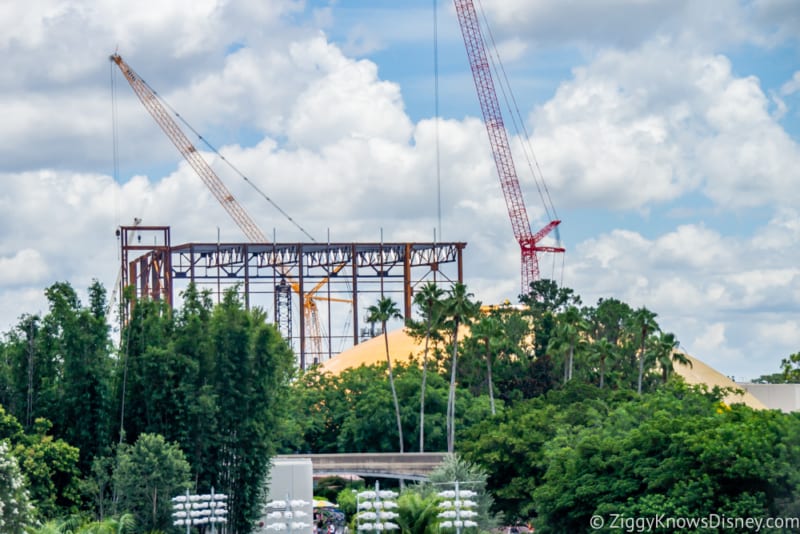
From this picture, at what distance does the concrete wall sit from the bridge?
50293mm

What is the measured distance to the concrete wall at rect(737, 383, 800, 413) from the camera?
131375 mm

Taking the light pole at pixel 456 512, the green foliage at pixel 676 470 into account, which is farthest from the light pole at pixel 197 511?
the green foliage at pixel 676 470

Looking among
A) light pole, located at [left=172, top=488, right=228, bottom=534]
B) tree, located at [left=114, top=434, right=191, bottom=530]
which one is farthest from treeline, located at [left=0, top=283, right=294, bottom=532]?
light pole, located at [left=172, top=488, right=228, bottom=534]

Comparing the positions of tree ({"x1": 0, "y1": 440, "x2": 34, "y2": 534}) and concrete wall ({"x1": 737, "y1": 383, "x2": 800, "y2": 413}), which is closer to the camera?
tree ({"x1": 0, "y1": 440, "x2": 34, "y2": 534})

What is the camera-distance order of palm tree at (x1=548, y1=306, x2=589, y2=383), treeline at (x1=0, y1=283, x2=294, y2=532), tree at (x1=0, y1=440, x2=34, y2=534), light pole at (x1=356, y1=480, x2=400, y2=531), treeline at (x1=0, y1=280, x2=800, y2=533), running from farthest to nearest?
palm tree at (x1=548, y1=306, x2=589, y2=383) → treeline at (x1=0, y1=283, x2=294, y2=532) → treeline at (x1=0, y1=280, x2=800, y2=533) → light pole at (x1=356, y1=480, x2=400, y2=531) → tree at (x1=0, y1=440, x2=34, y2=534)

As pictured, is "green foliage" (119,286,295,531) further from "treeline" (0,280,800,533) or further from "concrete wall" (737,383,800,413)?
"concrete wall" (737,383,800,413)

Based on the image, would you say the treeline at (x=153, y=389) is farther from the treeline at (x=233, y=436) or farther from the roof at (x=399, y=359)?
the roof at (x=399, y=359)

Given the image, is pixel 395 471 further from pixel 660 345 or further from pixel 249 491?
pixel 660 345

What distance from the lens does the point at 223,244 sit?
144m

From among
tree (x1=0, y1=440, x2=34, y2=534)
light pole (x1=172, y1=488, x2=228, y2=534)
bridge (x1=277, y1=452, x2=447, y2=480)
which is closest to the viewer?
tree (x1=0, y1=440, x2=34, y2=534)

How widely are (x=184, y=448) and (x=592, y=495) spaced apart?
74.8 feet

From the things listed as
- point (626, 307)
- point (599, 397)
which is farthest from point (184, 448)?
point (626, 307)

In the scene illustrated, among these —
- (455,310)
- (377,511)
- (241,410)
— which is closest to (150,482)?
(241,410)

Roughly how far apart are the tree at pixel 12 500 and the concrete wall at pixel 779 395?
296 feet
